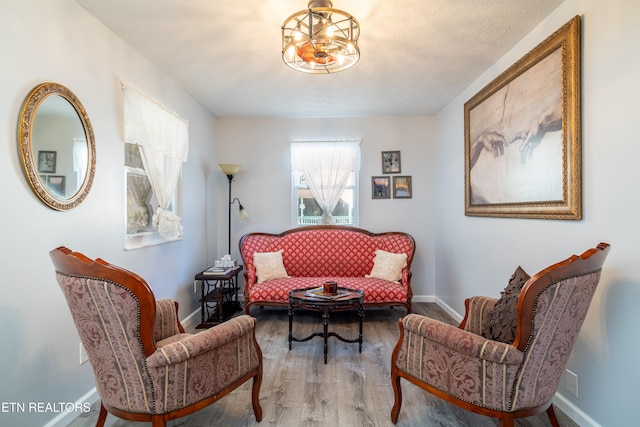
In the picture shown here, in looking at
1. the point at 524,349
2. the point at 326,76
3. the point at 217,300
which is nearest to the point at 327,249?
the point at 217,300

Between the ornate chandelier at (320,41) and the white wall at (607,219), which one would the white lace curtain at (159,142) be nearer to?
the ornate chandelier at (320,41)

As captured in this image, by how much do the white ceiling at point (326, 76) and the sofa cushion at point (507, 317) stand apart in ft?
Result: 6.00

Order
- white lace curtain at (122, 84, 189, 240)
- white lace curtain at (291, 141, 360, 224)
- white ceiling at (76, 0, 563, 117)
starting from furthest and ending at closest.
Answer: white lace curtain at (291, 141, 360, 224)
white lace curtain at (122, 84, 189, 240)
white ceiling at (76, 0, 563, 117)

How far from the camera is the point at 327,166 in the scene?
14.6ft

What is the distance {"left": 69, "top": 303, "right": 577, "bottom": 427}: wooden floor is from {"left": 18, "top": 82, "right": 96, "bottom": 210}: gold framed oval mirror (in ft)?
4.75

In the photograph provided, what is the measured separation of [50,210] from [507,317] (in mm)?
2676

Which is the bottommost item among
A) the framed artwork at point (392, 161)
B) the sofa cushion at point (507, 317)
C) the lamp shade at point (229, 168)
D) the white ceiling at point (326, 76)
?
the sofa cushion at point (507, 317)

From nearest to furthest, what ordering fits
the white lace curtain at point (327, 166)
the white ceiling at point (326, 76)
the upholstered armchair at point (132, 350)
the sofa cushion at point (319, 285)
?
the upholstered armchair at point (132, 350), the white ceiling at point (326, 76), the sofa cushion at point (319, 285), the white lace curtain at point (327, 166)

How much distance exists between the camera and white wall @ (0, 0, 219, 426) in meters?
1.58

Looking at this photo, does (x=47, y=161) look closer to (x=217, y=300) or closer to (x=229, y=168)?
(x=217, y=300)

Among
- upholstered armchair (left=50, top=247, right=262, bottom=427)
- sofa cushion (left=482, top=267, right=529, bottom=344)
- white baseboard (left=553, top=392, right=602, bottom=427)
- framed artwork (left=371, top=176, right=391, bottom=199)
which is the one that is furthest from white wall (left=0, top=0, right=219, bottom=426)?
white baseboard (left=553, top=392, right=602, bottom=427)

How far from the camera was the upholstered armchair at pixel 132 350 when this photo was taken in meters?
1.35

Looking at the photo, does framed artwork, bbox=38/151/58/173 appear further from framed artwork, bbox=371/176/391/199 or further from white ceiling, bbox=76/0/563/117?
framed artwork, bbox=371/176/391/199

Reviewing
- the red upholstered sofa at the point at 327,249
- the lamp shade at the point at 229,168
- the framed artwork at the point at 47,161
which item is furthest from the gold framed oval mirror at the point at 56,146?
the red upholstered sofa at the point at 327,249
